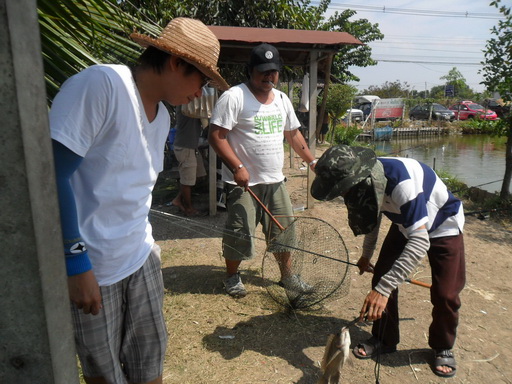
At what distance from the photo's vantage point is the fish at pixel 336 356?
2475 mm

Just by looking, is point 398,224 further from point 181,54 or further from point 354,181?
point 181,54

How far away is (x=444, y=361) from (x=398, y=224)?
107 centimetres

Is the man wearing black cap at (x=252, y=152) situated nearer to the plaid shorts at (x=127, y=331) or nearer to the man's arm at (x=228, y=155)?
the man's arm at (x=228, y=155)

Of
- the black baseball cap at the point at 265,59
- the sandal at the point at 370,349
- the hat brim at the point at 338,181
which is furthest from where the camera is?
the black baseball cap at the point at 265,59

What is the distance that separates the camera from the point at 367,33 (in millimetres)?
26688

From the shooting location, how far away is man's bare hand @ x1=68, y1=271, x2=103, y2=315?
1.45 metres

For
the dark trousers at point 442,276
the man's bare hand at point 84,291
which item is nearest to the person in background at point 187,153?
the dark trousers at point 442,276

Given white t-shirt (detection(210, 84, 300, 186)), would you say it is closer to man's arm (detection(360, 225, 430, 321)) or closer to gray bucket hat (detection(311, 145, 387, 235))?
gray bucket hat (detection(311, 145, 387, 235))

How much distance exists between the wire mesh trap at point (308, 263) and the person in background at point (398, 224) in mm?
350

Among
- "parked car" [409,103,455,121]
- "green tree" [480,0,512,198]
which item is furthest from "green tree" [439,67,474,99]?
"green tree" [480,0,512,198]

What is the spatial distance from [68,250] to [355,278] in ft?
11.7

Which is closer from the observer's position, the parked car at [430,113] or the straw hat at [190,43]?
the straw hat at [190,43]

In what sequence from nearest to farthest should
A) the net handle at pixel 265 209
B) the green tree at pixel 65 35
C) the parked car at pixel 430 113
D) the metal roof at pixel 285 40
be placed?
1. the green tree at pixel 65 35
2. the net handle at pixel 265 209
3. the metal roof at pixel 285 40
4. the parked car at pixel 430 113

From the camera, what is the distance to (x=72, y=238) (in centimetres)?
138
